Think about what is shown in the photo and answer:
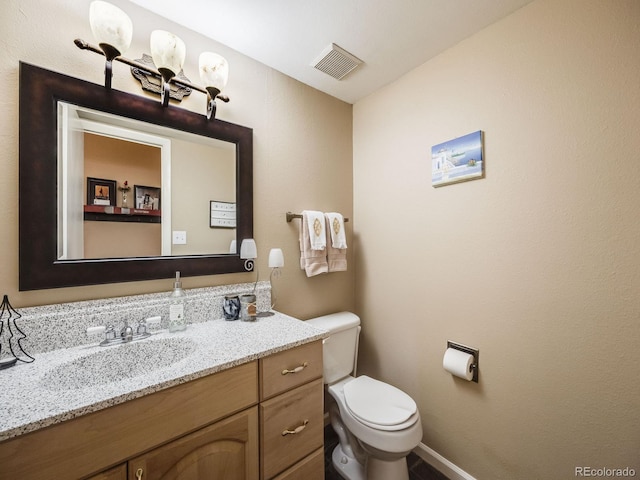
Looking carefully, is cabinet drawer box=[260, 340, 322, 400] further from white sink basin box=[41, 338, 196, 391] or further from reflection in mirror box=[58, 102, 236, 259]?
reflection in mirror box=[58, 102, 236, 259]

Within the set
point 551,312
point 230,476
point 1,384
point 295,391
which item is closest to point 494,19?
point 551,312

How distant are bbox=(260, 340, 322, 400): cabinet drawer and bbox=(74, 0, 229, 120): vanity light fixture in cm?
118

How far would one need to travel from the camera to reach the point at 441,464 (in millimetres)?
1467

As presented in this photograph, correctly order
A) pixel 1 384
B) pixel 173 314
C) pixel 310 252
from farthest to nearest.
Result: pixel 310 252 → pixel 173 314 → pixel 1 384

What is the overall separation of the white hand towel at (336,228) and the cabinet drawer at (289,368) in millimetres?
755

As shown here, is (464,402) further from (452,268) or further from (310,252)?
(310,252)

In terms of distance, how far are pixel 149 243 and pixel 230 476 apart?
97 cm

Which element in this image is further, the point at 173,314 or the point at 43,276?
the point at 173,314

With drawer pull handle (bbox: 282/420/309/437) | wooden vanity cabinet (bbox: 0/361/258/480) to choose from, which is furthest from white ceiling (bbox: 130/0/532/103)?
drawer pull handle (bbox: 282/420/309/437)

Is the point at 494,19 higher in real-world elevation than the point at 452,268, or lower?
higher

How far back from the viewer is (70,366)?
0.88 metres

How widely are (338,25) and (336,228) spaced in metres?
1.08

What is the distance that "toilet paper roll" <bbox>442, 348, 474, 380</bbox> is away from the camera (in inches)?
51.9

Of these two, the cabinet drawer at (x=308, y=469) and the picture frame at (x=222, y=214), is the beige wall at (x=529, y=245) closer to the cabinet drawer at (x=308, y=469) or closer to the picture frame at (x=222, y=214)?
the cabinet drawer at (x=308, y=469)
